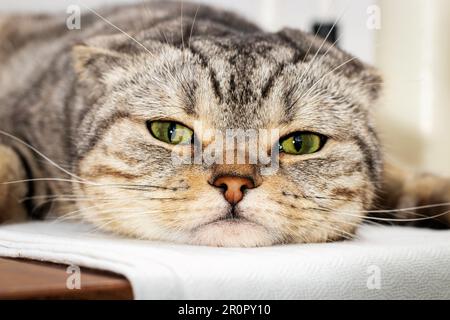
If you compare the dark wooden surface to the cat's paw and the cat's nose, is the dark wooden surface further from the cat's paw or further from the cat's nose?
the cat's paw

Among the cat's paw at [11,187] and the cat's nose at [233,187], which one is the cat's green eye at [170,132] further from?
the cat's paw at [11,187]

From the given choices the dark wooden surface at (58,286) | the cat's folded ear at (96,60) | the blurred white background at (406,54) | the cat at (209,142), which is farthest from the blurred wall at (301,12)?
the dark wooden surface at (58,286)

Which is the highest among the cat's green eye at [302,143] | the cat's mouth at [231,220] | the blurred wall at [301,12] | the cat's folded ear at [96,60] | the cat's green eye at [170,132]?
the blurred wall at [301,12]

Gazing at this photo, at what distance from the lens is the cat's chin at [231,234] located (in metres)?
1.01

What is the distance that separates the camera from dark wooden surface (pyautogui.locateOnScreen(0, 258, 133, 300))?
738mm

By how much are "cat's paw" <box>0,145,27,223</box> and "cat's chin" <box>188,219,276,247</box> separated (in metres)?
0.49

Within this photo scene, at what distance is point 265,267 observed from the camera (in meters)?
0.84

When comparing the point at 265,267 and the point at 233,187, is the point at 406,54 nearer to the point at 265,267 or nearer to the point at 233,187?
the point at 233,187

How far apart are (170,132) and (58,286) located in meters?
0.45

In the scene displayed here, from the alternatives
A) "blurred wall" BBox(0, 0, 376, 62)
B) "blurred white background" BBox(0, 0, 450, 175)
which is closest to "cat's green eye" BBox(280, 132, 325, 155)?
"blurred wall" BBox(0, 0, 376, 62)

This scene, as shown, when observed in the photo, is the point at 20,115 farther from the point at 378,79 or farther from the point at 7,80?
the point at 378,79

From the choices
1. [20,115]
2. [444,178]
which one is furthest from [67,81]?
[444,178]

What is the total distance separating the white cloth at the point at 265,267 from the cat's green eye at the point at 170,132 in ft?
0.67

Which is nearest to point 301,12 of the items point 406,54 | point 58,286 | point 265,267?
point 406,54
